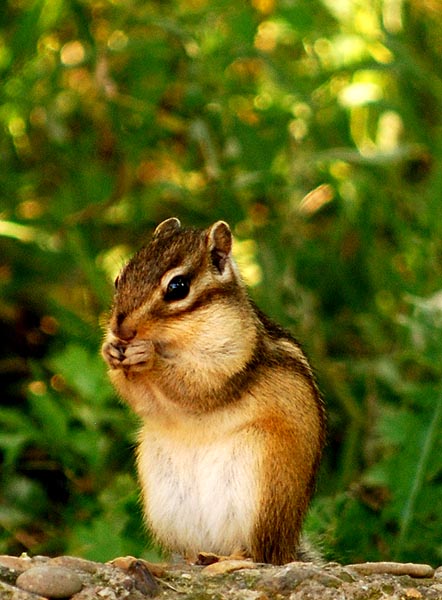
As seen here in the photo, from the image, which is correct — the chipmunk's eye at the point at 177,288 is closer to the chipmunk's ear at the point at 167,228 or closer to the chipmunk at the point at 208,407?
the chipmunk at the point at 208,407

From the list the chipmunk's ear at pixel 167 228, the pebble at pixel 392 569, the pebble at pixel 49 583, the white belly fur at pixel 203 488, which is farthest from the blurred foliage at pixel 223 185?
the pebble at pixel 49 583

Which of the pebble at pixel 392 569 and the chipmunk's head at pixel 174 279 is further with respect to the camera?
the chipmunk's head at pixel 174 279

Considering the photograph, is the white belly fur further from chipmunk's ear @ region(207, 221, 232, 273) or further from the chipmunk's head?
chipmunk's ear @ region(207, 221, 232, 273)

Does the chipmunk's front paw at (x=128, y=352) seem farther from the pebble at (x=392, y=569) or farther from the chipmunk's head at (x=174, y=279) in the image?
the pebble at (x=392, y=569)

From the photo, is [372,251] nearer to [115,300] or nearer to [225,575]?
[115,300]

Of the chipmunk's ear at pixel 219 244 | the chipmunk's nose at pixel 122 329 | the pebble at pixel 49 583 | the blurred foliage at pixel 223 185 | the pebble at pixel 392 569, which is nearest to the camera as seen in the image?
the pebble at pixel 49 583

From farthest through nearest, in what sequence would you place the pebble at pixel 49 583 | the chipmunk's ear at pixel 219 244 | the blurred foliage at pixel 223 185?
the blurred foliage at pixel 223 185, the chipmunk's ear at pixel 219 244, the pebble at pixel 49 583

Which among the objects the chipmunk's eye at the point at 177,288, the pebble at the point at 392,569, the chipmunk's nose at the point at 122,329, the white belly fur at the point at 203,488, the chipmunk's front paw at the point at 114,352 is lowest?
the white belly fur at the point at 203,488

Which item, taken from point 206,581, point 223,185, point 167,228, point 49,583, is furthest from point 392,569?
point 223,185

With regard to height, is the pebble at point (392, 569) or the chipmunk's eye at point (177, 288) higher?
the chipmunk's eye at point (177, 288)

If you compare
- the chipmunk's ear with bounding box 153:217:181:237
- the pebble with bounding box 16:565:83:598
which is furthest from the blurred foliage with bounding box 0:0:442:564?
the pebble with bounding box 16:565:83:598
